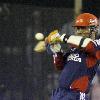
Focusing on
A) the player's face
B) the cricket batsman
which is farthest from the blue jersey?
the player's face

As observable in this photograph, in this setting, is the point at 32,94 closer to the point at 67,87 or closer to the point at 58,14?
the point at 58,14

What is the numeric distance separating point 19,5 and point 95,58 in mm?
2613

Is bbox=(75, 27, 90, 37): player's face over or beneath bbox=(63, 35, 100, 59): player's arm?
over

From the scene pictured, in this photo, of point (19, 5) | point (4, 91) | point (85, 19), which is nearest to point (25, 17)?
point (19, 5)

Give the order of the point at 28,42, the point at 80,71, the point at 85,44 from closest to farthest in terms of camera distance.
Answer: the point at 85,44 → the point at 80,71 → the point at 28,42

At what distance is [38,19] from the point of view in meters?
7.70

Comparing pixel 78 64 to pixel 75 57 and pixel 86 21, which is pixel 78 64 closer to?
pixel 75 57

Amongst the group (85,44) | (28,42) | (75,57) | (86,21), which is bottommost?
(28,42)

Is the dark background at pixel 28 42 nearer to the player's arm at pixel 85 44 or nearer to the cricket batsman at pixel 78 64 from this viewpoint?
the cricket batsman at pixel 78 64

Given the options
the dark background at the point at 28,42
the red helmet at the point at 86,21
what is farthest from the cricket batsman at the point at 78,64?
the dark background at the point at 28,42

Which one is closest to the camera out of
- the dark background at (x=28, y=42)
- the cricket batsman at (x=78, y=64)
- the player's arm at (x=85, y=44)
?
the player's arm at (x=85, y=44)

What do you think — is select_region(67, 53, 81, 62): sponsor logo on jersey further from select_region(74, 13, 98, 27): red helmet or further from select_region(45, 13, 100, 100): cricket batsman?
select_region(74, 13, 98, 27): red helmet

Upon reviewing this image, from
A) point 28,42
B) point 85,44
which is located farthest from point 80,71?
point 28,42

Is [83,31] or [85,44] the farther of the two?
[83,31]
